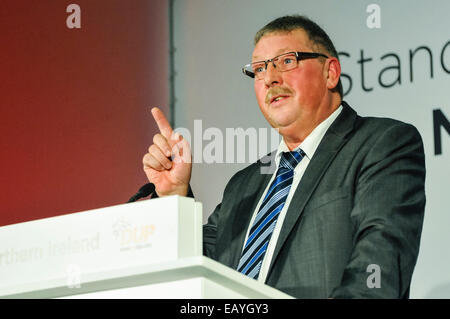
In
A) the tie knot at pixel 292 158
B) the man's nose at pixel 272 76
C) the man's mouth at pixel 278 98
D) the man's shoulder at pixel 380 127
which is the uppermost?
A: the man's nose at pixel 272 76

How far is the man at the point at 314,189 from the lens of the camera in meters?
1.59

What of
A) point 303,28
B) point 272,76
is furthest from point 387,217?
point 303,28

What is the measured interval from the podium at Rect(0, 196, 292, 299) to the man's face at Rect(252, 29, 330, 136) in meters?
1.07

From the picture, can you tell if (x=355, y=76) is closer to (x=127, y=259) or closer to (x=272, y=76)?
(x=272, y=76)

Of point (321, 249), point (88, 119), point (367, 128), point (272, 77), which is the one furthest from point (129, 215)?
point (88, 119)

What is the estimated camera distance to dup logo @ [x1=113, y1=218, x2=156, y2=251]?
1.15 meters

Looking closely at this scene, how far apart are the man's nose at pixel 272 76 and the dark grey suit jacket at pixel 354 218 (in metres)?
0.27

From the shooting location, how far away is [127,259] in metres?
1.15

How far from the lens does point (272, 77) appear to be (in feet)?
7.27

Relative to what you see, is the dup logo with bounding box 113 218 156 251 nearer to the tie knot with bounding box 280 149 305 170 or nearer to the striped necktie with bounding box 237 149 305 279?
the striped necktie with bounding box 237 149 305 279

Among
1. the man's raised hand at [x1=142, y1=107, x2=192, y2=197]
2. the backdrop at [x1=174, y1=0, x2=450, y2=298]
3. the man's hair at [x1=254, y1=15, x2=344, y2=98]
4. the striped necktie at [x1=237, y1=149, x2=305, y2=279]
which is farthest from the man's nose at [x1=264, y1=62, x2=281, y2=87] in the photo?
Result: the backdrop at [x1=174, y1=0, x2=450, y2=298]

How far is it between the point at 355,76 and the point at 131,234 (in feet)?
5.95

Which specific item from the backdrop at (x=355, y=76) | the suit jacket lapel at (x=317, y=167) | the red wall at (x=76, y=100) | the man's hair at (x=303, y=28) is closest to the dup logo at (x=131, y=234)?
the suit jacket lapel at (x=317, y=167)

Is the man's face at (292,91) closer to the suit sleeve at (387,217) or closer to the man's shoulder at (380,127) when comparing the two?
the man's shoulder at (380,127)
